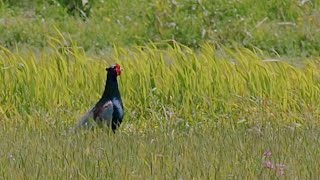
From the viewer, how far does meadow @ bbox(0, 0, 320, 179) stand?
3.38m

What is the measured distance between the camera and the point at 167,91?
5.37 metres

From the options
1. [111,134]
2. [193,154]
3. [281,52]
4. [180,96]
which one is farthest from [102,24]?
[193,154]

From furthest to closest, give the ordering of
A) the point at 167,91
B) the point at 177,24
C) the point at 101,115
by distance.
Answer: the point at 177,24 → the point at 167,91 → the point at 101,115

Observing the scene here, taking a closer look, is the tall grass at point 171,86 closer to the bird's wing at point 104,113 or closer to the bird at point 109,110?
the bird at point 109,110

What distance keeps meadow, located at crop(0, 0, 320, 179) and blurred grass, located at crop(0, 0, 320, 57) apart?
1 cm

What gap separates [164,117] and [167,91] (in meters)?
0.32

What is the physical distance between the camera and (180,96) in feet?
17.6

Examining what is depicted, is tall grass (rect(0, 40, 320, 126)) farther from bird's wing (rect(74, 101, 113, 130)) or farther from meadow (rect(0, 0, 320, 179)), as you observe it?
bird's wing (rect(74, 101, 113, 130))

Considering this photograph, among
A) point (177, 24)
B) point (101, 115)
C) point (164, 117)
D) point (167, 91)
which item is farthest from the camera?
point (177, 24)

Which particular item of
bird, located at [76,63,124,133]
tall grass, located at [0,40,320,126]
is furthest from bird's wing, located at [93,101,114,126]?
tall grass, located at [0,40,320,126]

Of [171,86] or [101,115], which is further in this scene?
[171,86]

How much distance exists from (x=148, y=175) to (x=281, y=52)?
4.42m

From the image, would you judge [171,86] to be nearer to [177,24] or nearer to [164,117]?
[164,117]

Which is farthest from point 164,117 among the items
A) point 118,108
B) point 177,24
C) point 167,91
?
point 177,24
